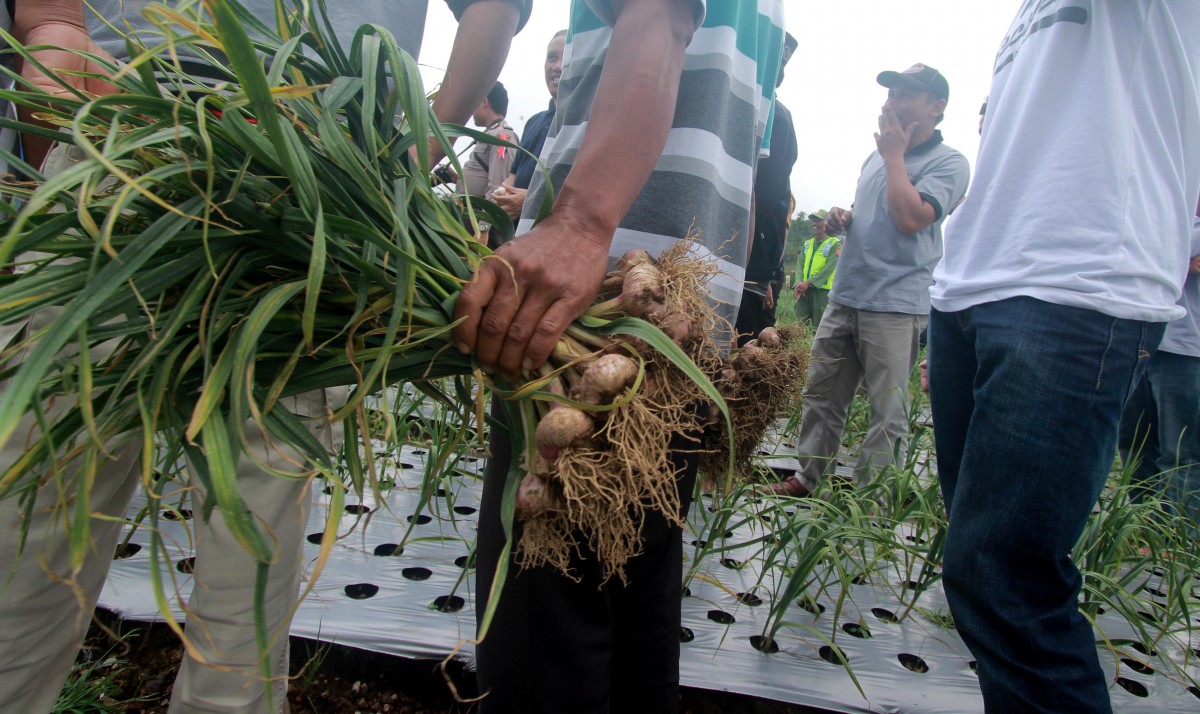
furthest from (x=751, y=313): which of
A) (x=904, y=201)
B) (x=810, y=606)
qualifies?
(x=810, y=606)

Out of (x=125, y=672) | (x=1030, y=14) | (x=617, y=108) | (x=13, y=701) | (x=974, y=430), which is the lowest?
(x=125, y=672)

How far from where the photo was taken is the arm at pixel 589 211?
713 mm

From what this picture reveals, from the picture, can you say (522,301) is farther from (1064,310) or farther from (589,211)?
(1064,310)

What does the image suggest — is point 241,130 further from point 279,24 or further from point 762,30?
point 762,30

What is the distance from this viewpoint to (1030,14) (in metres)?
Answer: 1.20

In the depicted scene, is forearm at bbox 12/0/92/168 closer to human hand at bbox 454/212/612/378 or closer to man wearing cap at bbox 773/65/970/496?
human hand at bbox 454/212/612/378

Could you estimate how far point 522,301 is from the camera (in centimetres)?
72

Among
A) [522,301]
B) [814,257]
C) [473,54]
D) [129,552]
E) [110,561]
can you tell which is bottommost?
[129,552]

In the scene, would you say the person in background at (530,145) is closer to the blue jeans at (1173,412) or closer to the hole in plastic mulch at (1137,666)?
the hole in plastic mulch at (1137,666)

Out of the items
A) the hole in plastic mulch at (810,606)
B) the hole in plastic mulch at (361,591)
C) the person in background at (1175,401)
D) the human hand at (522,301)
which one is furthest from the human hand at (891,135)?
the hole in plastic mulch at (361,591)

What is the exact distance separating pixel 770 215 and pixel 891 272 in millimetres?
565

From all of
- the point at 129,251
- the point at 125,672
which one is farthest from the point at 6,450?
the point at 125,672

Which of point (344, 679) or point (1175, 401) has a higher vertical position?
point (1175, 401)

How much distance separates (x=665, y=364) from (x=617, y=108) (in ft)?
1.08
